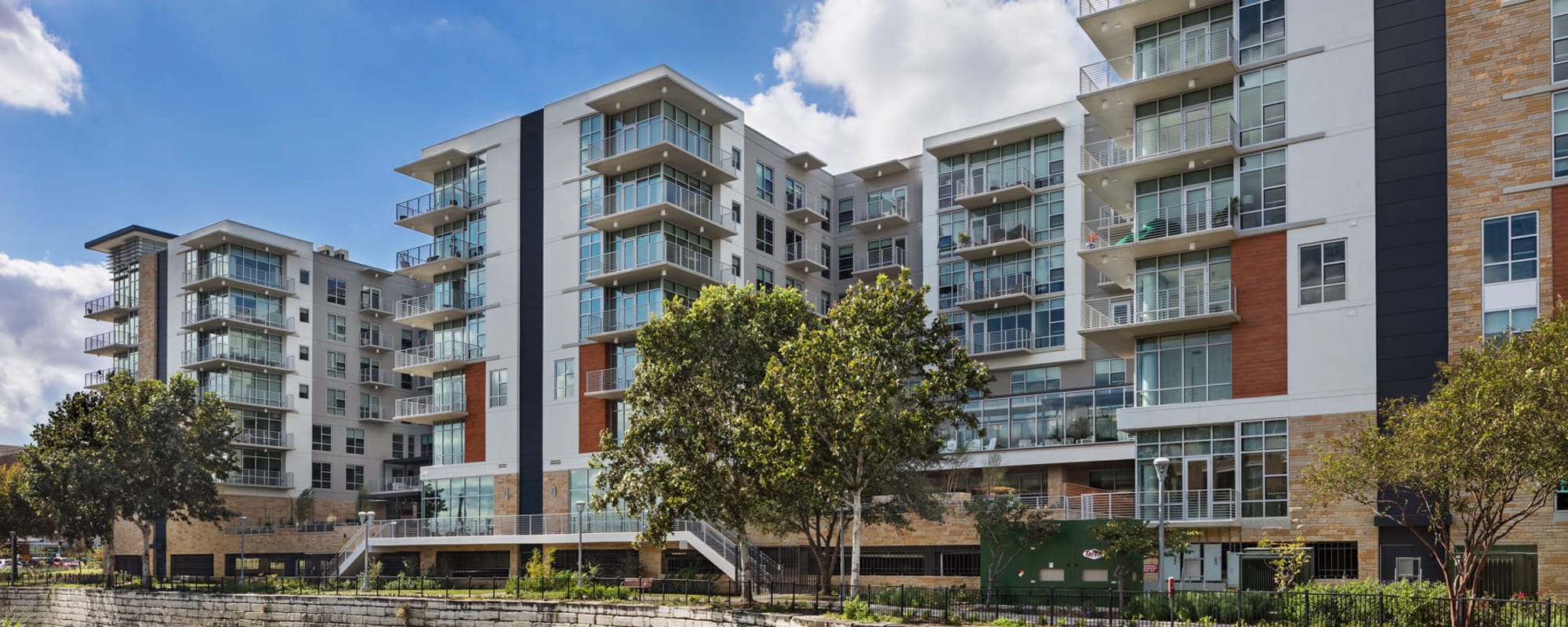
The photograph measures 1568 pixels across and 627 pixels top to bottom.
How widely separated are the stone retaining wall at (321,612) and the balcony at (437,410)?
1799 cm

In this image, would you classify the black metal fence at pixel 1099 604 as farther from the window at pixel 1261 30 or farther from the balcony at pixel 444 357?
the balcony at pixel 444 357

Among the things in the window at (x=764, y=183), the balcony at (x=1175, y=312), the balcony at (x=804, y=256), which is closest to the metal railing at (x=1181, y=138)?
the balcony at (x=1175, y=312)

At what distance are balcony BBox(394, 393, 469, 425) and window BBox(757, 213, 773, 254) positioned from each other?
61.1 feet

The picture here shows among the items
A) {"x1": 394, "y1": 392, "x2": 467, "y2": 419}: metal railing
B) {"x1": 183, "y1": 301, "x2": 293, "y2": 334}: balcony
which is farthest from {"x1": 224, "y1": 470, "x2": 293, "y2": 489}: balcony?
{"x1": 394, "y1": 392, "x2": 467, "y2": 419}: metal railing

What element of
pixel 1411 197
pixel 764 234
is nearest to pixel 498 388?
pixel 764 234

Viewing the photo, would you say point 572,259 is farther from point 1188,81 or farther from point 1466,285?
point 1466,285

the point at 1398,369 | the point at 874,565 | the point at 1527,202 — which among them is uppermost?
the point at 1527,202

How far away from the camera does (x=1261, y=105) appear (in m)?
42.7

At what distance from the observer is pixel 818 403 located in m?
35.0

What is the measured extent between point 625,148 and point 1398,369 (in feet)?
122

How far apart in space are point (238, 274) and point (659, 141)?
3972 cm

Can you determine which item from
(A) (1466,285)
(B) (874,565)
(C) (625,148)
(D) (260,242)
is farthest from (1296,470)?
(D) (260,242)

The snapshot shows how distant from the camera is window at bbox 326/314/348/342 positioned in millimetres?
88938

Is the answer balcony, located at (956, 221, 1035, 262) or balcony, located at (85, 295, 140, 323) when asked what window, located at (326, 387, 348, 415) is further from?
balcony, located at (956, 221, 1035, 262)
